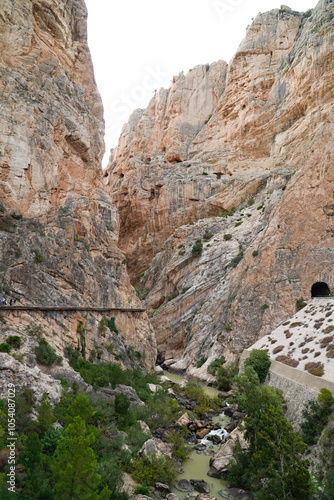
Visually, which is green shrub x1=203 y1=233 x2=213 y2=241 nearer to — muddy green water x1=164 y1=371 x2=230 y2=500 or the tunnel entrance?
the tunnel entrance

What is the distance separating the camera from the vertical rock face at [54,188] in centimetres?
2442

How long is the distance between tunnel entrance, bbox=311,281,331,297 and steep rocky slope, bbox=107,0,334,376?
137 cm

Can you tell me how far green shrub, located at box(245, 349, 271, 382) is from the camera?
23969mm

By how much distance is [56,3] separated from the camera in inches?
1416

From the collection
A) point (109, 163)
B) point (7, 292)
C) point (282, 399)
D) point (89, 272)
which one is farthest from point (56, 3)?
point (109, 163)

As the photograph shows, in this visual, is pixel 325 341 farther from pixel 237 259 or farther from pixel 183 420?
pixel 237 259

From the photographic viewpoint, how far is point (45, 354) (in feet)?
59.6

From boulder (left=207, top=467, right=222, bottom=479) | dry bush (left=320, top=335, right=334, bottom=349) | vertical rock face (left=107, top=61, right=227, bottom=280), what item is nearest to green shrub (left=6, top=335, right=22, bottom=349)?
boulder (left=207, top=467, right=222, bottom=479)

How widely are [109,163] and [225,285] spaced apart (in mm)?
59349

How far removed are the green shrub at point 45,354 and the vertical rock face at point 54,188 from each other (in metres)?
1.74

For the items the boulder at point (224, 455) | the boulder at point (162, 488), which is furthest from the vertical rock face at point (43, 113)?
the boulder at point (224, 455)

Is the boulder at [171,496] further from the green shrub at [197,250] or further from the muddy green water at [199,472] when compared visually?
the green shrub at [197,250]

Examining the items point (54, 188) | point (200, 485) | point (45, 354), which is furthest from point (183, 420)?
point (54, 188)

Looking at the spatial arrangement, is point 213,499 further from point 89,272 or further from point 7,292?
point 89,272
